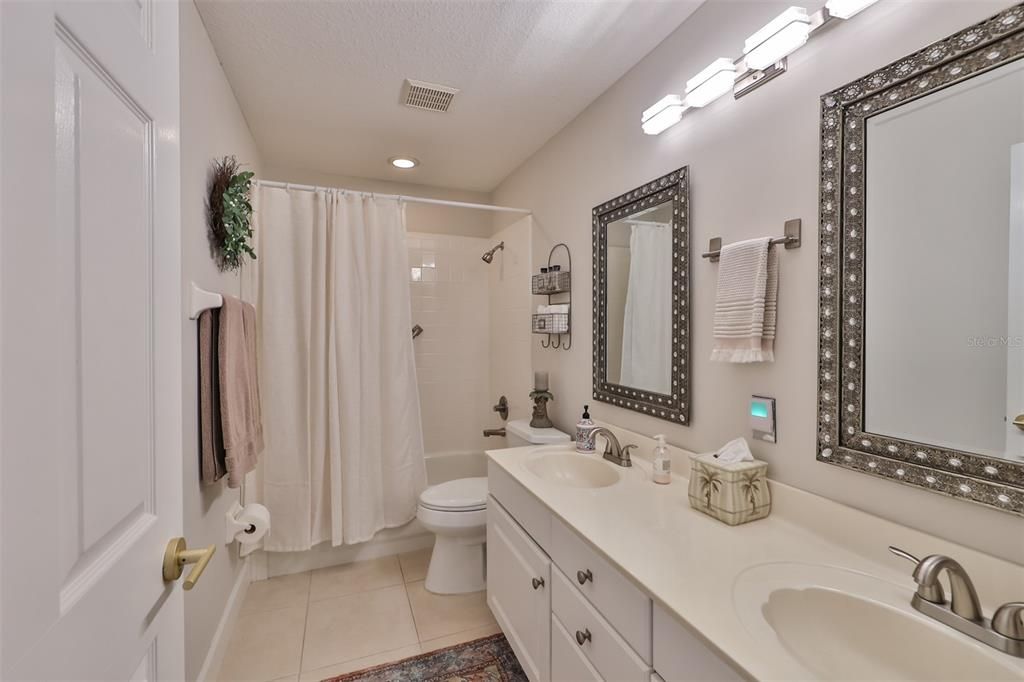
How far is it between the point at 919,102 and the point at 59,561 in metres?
1.59

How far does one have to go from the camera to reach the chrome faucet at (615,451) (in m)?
1.73

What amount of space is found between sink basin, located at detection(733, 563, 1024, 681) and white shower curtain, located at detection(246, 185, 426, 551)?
1937mm

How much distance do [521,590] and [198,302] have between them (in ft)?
4.76

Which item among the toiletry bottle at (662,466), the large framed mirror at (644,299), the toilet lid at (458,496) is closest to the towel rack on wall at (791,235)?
the large framed mirror at (644,299)

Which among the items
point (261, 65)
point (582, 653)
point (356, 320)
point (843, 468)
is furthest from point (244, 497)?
point (843, 468)

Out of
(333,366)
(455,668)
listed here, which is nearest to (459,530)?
(455,668)

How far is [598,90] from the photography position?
200cm

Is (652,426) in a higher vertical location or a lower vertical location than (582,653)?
higher

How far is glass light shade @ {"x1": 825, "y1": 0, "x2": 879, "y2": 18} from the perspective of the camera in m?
1.04

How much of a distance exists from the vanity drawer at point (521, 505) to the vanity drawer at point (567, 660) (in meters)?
0.23

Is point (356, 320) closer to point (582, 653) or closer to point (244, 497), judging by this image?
point (244, 497)

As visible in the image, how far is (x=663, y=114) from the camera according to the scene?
158cm

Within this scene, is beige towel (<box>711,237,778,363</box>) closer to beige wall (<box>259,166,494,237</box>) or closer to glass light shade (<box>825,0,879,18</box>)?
glass light shade (<box>825,0,879,18</box>)

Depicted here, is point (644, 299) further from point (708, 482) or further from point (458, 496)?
point (458, 496)
